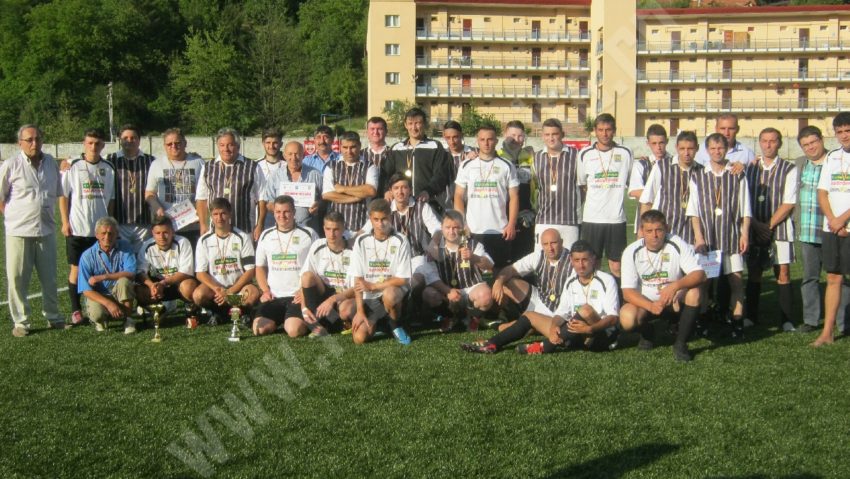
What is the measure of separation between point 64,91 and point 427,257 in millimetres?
65839

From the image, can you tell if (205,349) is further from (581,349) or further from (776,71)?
(776,71)

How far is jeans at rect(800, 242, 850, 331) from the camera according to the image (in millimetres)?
6660

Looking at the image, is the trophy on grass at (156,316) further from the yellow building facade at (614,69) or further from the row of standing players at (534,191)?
the yellow building facade at (614,69)

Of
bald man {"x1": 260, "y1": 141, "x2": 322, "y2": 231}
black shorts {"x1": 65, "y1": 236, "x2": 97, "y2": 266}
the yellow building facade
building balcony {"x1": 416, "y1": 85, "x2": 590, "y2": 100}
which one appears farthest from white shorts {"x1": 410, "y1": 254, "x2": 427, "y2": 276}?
building balcony {"x1": 416, "y1": 85, "x2": 590, "y2": 100}

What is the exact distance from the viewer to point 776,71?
1960 inches

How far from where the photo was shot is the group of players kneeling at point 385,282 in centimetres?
604

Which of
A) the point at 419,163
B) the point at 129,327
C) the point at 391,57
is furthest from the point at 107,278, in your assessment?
the point at 391,57

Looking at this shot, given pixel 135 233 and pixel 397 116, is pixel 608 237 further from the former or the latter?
pixel 397 116

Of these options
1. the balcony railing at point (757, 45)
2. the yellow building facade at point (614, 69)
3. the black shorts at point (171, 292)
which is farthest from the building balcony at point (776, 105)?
the black shorts at point (171, 292)

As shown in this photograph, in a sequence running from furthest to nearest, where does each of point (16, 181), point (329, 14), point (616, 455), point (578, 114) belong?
1. point (329, 14)
2. point (578, 114)
3. point (16, 181)
4. point (616, 455)

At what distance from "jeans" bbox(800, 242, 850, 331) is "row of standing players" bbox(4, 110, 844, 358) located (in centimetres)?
24

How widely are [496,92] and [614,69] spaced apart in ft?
27.8

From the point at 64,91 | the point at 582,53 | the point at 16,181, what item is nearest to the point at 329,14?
the point at 64,91

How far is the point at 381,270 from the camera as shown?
6.64 metres
